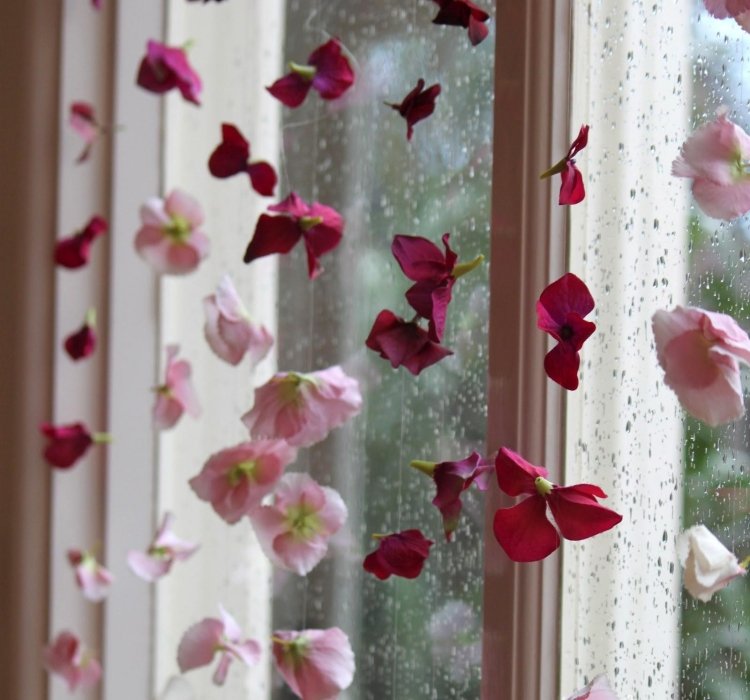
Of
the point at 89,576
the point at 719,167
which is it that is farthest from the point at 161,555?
the point at 719,167

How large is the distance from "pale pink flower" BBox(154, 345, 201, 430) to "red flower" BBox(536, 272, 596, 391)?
0.42 metres

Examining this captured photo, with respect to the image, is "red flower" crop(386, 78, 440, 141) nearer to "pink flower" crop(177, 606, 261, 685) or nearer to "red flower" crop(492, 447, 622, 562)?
"red flower" crop(492, 447, 622, 562)

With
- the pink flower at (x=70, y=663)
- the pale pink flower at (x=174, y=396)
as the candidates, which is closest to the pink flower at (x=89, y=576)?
the pink flower at (x=70, y=663)

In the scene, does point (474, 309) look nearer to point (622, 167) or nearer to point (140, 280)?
point (622, 167)

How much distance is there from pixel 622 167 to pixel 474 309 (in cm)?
14

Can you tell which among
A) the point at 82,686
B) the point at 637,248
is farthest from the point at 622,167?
the point at 82,686

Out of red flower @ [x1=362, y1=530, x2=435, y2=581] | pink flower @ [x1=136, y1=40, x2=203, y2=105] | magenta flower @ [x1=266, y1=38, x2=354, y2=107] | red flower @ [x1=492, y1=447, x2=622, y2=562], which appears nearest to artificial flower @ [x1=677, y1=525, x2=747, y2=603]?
red flower @ [x1=492, y1=447, x2=622, y2=562]

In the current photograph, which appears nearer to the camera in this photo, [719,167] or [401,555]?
[719,167]

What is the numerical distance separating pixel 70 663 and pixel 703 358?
25.5 inches

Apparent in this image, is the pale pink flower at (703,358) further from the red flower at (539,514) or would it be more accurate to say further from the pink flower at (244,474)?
the pink flower at (244,474)

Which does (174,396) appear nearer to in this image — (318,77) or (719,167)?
(318,77)

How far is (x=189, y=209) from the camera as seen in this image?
837mm

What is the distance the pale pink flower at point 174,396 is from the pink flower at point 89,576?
0.16m

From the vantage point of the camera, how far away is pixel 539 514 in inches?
20.2
